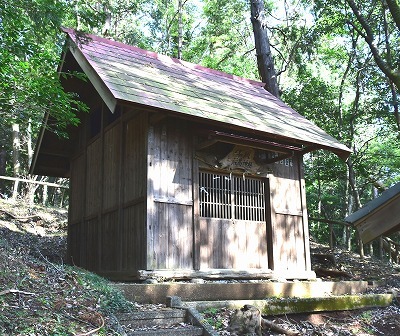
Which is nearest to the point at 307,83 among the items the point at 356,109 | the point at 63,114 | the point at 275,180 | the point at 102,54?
the point at 356,109

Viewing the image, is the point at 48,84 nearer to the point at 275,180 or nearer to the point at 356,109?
the point at 275,180

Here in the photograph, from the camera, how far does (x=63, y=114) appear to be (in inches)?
360

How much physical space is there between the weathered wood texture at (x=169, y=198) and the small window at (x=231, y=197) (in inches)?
20.6

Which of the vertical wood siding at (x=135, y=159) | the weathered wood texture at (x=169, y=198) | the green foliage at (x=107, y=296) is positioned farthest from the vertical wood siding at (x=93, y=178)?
the green foliage at (x=107, y=296)

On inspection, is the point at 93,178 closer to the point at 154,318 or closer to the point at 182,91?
the point at 182,91

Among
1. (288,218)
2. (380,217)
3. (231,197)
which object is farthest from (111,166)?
(380,217)

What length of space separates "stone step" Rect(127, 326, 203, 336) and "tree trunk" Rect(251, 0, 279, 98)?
1094 cm

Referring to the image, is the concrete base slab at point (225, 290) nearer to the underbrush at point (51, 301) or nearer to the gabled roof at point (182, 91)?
the underbrush at point (51, 301)

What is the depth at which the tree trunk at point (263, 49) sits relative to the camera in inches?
603

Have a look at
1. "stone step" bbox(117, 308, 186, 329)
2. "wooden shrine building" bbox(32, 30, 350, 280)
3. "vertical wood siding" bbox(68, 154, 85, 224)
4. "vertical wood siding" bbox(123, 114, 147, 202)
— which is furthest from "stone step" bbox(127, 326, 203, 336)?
"vertical wood siding" bbox(68, 154, 85, 224)

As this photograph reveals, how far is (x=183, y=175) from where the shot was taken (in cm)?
876

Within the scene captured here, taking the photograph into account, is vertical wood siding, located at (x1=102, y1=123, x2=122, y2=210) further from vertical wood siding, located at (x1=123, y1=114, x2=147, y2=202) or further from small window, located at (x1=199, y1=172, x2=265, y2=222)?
small window, located at (x1=199, y1=172, x2=265, y2=222)

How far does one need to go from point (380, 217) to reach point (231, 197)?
22.0ft

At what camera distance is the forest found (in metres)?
8.75
